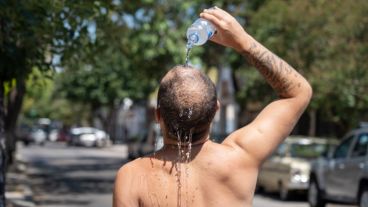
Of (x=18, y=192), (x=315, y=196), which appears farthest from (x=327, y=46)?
(x=18, y=192)

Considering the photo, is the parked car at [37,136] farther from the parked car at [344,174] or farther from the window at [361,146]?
the window at [361,146]

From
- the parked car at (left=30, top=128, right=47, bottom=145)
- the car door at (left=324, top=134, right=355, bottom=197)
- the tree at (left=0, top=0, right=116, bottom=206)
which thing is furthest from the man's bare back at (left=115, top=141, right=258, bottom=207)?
the parked car at (left=30, top=128, right=47, bottom=145)

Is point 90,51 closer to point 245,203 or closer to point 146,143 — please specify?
point 245,203

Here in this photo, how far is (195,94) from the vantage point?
9.76 ft

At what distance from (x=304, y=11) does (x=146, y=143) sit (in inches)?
531

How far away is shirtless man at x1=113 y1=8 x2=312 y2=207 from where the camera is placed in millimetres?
2971

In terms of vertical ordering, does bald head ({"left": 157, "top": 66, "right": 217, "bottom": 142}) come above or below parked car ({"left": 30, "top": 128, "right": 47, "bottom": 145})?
above

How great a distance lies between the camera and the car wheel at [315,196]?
1623cm

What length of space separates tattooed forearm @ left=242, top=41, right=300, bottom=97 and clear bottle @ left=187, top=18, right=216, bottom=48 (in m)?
0.19

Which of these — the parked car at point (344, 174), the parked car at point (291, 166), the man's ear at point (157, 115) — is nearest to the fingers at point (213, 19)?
the man's ear at point (157, 115)

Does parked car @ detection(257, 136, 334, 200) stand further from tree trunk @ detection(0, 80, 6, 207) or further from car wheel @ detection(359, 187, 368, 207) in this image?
tree trunk @ detection(0, 80, 6, 207)

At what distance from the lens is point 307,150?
19.3 metres

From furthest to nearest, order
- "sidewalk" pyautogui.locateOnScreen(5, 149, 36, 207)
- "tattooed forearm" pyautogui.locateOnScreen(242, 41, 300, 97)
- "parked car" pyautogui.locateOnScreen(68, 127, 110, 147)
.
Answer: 1. "parked car" pyautogui.locateOnScreen(68, 127, 110, 147)
2. "sidewalk" pyautogui.locateOnScreen(5, 149, 36, 207)
3. "tattooed forearm" pyautogui.locateOnScreen(242, 41, 300, 97)

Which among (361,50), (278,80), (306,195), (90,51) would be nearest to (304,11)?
(361,50)
